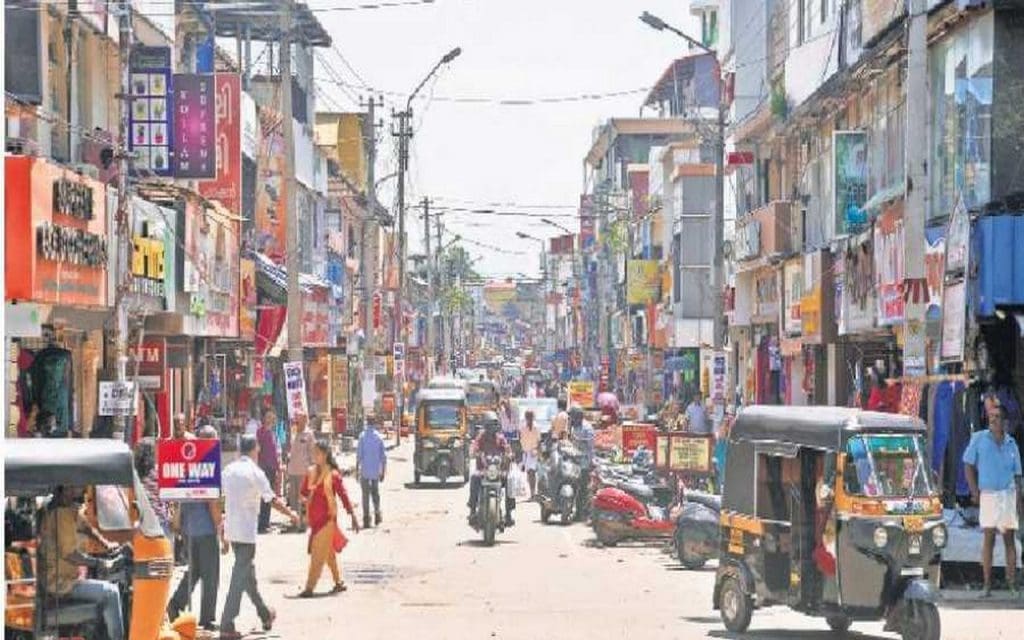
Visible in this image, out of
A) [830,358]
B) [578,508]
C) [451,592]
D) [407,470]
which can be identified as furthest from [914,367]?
[407,470]

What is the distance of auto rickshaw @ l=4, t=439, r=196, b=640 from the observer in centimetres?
1161

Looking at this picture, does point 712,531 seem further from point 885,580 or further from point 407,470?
point 407,470

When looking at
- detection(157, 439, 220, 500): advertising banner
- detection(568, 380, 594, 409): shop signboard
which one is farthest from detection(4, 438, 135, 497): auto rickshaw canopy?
detection(568, 380, 594, 409): shop signboard

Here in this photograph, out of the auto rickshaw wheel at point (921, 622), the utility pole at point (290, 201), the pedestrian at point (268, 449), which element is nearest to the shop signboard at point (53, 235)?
the pedestrian at point (268, 449)

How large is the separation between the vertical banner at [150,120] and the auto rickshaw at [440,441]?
1404cm

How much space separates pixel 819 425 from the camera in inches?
630

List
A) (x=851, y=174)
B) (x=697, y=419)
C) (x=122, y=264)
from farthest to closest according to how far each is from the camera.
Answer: (x=697, y=419) → (x=851, y=174) → (x=122, y=264)

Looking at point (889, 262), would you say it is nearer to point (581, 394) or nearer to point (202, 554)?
point (202, 554)

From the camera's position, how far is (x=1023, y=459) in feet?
79.5

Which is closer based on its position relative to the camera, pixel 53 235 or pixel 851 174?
pixel 53 235

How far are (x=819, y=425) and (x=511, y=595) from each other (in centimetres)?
564

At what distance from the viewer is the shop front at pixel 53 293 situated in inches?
870

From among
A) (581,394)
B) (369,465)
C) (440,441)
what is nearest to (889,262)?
(369,465)

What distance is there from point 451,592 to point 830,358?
69.2 ft
